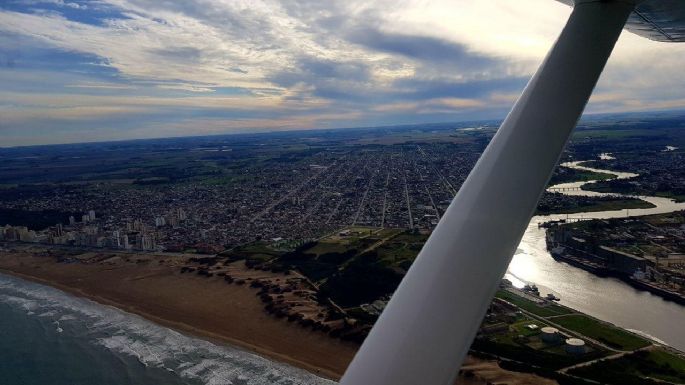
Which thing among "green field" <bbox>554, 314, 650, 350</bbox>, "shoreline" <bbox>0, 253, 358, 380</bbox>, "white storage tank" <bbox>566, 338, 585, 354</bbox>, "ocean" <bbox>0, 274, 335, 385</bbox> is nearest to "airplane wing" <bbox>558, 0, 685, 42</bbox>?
"ocean" <bbox>0, 274, 335, 385</bbox>

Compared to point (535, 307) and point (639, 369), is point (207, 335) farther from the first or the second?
point (639, 369)

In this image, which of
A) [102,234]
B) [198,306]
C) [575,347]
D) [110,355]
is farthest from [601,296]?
[102,234]

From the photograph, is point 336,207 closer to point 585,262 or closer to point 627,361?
point 585,262

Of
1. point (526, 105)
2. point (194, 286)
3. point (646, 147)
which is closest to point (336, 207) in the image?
point (194, 286)

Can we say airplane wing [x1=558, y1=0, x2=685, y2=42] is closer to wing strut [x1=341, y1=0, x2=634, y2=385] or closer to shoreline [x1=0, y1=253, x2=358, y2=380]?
wing strut [x1=341, y1=0, x2=634, y2=385]

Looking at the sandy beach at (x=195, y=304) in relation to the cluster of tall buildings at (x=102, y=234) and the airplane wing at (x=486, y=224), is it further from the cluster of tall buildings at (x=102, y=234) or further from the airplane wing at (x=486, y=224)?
the airplane wing at (x=486, y=224)

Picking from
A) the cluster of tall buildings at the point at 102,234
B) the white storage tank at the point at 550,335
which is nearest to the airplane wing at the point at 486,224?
the white storage tank at the point at 550,335
